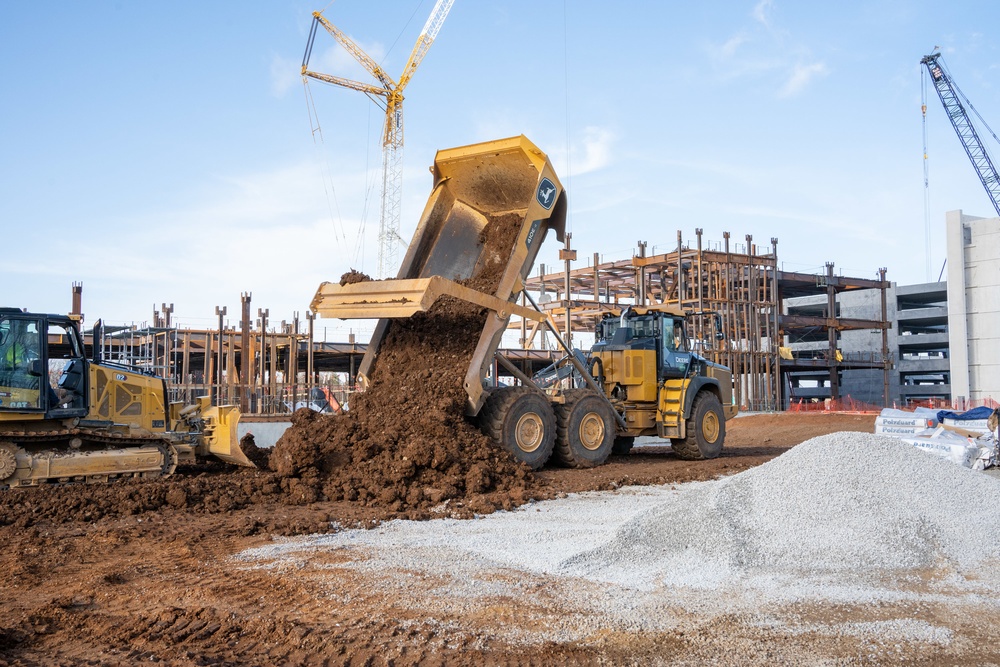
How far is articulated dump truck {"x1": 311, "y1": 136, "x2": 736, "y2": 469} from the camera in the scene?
11.7 m

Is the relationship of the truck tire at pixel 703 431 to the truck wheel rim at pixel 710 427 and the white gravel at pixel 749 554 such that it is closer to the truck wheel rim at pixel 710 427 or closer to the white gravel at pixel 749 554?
the truck wheel rim at pixel 710 427

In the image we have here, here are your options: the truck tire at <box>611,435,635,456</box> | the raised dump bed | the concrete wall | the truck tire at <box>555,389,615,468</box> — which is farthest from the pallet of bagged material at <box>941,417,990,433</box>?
the concrete wall

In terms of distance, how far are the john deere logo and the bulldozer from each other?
5645mm

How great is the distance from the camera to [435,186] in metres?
13.2

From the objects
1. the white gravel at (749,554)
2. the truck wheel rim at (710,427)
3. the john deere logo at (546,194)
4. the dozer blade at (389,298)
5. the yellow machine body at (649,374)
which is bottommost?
the white gravel at (749,554)

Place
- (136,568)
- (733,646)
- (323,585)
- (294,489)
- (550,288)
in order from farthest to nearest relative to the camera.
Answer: (550,288), (294,489), (136,568), (323,585), (733,646)

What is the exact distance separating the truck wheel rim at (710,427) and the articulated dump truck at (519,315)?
42 centimetres

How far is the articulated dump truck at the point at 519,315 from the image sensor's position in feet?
38.3

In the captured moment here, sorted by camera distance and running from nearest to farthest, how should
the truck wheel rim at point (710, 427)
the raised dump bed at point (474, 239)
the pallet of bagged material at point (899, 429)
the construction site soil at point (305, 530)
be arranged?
the construction site soil at point (305, 530) → the raised dump bed at point (474, 239) → the pallet of bagged material at point (899, 429) → the truck wheel rim at point (710, 427)

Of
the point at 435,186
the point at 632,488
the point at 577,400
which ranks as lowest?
the point at 632,488

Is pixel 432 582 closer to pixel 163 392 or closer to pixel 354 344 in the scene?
pixel 163 392

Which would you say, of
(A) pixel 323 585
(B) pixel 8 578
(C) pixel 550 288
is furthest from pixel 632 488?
(C) pixel 550 288

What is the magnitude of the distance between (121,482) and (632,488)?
22.9ft

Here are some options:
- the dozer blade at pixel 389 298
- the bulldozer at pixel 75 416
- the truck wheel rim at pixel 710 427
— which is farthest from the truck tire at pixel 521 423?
the truck wheel rim at pixel 710 427
